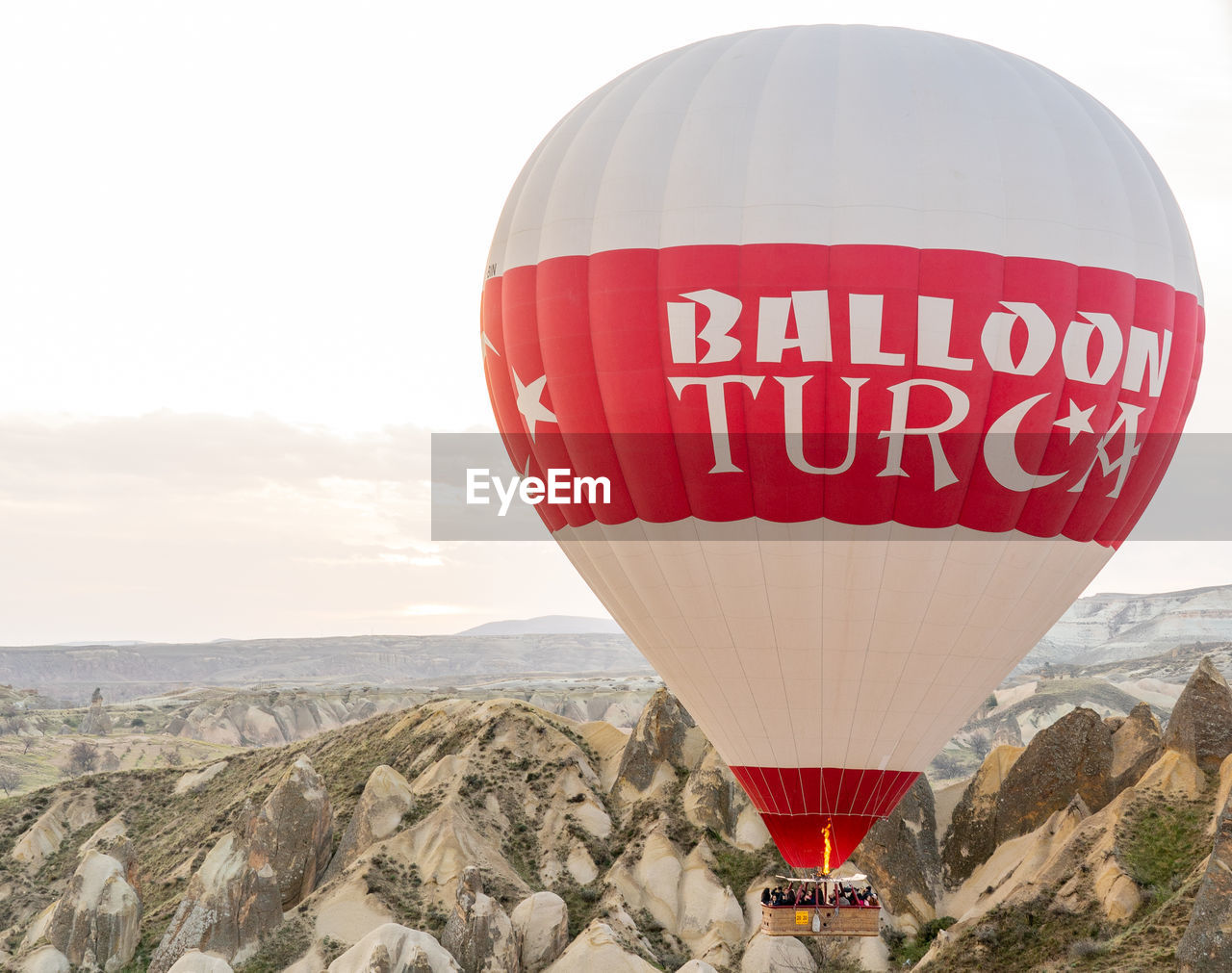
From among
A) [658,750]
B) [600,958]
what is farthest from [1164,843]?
[658,750]

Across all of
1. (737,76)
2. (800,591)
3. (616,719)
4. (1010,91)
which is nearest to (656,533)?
(800,591)

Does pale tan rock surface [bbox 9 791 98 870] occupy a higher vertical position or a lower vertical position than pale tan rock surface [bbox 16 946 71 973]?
higher

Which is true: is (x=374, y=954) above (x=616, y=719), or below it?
above

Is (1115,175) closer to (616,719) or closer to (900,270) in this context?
(900,270)

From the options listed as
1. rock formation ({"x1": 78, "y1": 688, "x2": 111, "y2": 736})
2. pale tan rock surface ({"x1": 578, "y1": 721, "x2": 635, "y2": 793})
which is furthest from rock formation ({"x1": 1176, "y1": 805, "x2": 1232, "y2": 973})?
rock formation ({"x1": 78, "y1": 688, "x2": 111, "y2": 736})

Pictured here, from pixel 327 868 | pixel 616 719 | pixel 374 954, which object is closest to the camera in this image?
pixel 374 954

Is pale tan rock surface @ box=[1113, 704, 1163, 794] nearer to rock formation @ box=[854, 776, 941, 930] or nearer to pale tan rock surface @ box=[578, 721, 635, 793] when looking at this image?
rock formation @ box=[854, 776, 941, 930]

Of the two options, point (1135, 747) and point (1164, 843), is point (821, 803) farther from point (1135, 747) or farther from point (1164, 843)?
point (1135, 747)
